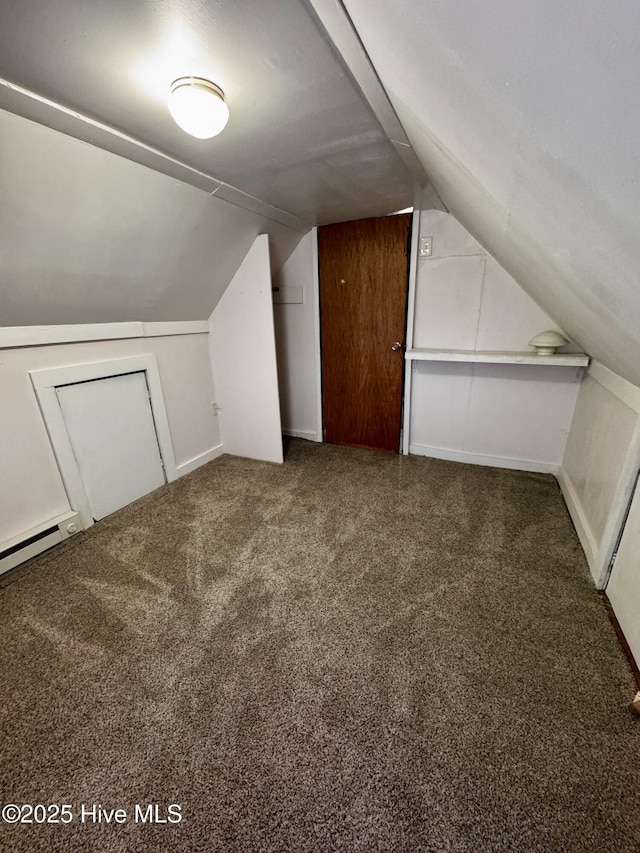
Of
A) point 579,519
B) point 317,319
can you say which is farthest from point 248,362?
point 579,519

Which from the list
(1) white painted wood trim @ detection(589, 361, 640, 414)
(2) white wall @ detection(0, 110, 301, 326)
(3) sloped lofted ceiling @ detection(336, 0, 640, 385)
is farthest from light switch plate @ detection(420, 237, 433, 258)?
(3) sloped lofted ceiling @ detection(336, 0, 640, 385)

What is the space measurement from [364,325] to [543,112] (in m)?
2.60

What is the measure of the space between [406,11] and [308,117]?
0.88 metres

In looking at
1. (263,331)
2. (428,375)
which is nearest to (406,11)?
(263,331)

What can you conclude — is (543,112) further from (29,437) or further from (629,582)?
(29,437)

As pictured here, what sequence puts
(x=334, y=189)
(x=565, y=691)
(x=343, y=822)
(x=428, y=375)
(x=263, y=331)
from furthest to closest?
(x=428, y=375) < (x=263, y=331) < (x=334, y=189) < (x=565, y=691) < (x=343, y=822)

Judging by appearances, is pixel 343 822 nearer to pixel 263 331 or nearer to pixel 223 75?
pixel 223 75

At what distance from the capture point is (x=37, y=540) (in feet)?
6.45

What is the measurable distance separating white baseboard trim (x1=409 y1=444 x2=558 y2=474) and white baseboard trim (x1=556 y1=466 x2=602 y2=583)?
0.48 feet

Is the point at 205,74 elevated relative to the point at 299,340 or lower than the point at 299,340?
elevated

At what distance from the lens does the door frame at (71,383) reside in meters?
1.96

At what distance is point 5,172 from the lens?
1.28 m

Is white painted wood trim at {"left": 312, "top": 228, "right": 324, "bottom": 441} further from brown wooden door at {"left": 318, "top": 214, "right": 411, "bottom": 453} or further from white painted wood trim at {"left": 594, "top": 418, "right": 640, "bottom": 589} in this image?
white painted wood trim at {"left": 594, "top": 418, "right": 640, "bottom": 589}

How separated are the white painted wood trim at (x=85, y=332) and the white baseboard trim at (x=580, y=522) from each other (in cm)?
305
